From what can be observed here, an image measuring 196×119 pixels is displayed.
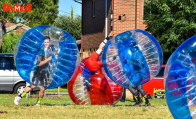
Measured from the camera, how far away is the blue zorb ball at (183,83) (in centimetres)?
544

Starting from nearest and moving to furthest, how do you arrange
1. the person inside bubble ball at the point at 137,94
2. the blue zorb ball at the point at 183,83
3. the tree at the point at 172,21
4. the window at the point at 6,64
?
the blue zorb ball at the point at 183,83
the person inside bubble ball at the point at 137,94
the window at the point at 6,64
the tree at the point at 172,21

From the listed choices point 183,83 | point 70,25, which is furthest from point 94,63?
point 70,25

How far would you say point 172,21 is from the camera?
66.4ft

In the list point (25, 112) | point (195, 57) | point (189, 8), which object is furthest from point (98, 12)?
point (195, 57)

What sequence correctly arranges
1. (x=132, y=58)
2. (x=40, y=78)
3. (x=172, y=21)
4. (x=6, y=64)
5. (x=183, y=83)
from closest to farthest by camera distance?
(x=183, y=83), (x=40, y=78), (x=132, y=58), (x=6, y=64), (x=172, y=21)

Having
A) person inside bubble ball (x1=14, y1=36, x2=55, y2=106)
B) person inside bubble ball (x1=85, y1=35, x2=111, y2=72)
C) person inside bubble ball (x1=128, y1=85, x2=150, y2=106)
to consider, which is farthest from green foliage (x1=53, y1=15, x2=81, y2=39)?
person inside bubble ball (x1=14, y1=36, x2=55, y2=106)

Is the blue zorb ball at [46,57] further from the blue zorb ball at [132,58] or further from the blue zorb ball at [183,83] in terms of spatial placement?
the blue zorb ball at [183,83]

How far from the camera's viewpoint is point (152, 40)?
978 cm

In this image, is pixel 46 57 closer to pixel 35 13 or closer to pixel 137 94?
pixel 137 94

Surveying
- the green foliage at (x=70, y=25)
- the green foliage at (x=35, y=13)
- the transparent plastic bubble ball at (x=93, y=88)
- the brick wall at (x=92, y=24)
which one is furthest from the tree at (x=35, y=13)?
the green foliage at (x=70, y=25)

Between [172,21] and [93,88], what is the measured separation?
11.1 meters

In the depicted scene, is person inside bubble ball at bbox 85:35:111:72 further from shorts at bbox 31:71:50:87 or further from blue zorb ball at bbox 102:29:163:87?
shorts at bbox 31:71:50:87

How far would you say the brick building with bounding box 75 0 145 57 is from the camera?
27172mm

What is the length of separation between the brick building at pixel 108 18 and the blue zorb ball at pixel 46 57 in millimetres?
16991
